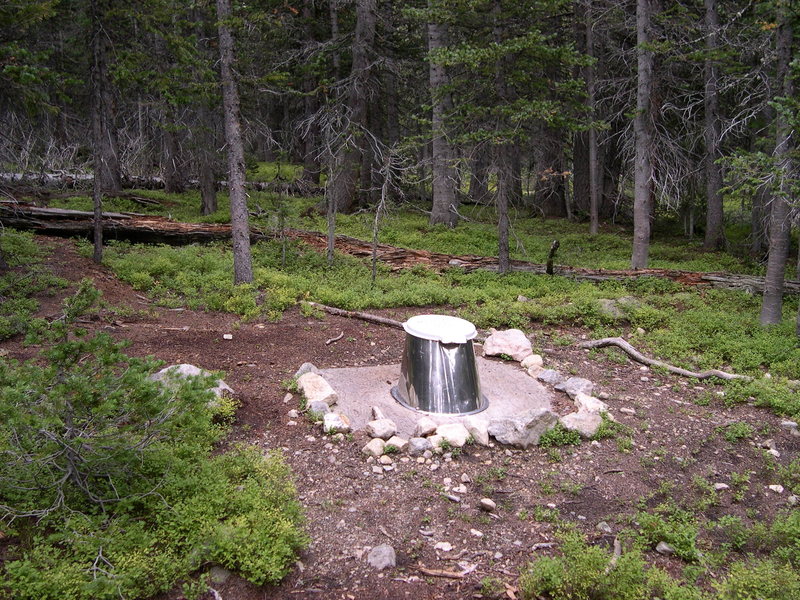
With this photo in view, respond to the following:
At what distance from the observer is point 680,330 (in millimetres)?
9992

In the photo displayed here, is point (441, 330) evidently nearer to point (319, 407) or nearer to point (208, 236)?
point (319, 407)

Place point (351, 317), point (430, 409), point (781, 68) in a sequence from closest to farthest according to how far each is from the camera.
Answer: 1. point (430, 409)
2. point (781, 68)
3. point (351, 317)

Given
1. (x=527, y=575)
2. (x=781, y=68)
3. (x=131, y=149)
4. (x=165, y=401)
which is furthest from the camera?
(x=131, y=149)

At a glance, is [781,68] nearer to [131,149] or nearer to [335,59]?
[335,59]

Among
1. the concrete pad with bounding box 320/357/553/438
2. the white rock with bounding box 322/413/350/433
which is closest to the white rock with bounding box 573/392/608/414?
the concrete pad with bounding box 320/357/553/438

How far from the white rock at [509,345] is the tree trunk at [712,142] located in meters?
8.30

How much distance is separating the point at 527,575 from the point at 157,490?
3.06m

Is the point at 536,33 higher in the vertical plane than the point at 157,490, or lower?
higher

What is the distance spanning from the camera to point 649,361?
893 centimetres

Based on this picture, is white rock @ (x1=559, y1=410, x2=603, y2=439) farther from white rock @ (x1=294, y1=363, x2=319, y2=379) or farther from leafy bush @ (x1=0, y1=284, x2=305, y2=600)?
leafy bush @ (x1=0, y1=284, x2=305, y2=600)

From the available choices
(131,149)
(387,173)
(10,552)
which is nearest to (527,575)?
(10,552)

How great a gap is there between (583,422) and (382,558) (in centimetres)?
338

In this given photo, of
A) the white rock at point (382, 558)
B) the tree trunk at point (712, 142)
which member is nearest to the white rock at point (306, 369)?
the white rock at point (382, 558)

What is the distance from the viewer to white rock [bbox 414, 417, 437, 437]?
6.41 m
